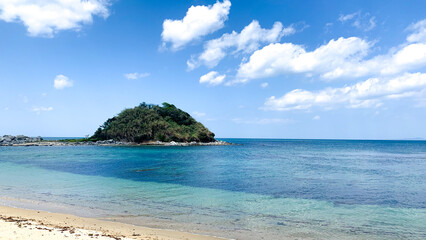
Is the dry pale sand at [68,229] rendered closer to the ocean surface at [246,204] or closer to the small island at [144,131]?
the ocean surface at [246,204]

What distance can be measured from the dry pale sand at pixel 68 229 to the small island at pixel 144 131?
95817mm

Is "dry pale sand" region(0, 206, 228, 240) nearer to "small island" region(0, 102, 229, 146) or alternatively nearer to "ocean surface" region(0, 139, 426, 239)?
"ocean surface" region(0, 139, 426, 239)

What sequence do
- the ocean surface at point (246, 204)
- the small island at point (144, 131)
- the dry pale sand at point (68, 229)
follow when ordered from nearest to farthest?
the dry pale sand at point (68, 229) → the ocean surface at point (246, 204) → the small island at point (144, 131)

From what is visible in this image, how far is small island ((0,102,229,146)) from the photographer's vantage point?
11000 centimetres

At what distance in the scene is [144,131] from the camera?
11044 cm

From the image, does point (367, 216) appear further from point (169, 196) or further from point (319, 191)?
point (169, 196)

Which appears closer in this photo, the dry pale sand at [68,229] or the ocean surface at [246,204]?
the dry pale sand at [68,229]

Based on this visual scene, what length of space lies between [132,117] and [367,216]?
107 metres

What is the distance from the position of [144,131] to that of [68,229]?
10205 cm

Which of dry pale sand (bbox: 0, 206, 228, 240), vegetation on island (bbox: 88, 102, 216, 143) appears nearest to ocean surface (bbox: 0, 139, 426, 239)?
dry pale sand (bbox: 0, 206, 228, 240)

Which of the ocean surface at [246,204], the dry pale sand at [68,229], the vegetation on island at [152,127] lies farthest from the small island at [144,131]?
the dry pale sand at [68,229]

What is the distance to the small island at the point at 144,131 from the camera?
110000 millimetres

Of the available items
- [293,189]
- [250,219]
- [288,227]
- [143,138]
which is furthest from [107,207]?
[143,138]

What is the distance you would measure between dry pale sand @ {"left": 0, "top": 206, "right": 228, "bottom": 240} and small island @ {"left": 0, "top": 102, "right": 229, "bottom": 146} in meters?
95.8
